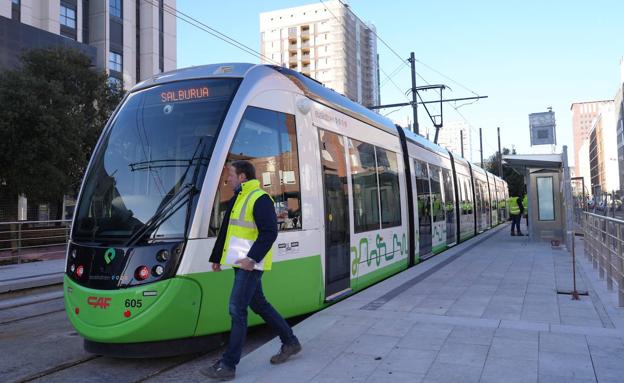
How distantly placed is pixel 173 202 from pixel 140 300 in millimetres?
918

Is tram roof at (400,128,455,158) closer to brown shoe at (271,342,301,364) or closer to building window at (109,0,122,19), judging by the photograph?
brown shoe at (271,342,301,364)

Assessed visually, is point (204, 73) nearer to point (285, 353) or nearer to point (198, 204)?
point (198, 204)

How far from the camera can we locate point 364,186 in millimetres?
7902

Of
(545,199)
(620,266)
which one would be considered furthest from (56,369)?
(545,199)

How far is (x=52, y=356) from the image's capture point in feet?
17.3

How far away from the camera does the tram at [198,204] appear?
453 cm

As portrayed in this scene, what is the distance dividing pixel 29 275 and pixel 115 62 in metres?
34.8

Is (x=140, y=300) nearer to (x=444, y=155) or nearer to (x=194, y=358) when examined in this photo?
(x=194, y=358)

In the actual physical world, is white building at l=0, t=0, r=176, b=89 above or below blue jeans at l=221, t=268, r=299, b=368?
above

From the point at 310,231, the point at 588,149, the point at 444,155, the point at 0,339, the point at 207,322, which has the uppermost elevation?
the point at 588,149

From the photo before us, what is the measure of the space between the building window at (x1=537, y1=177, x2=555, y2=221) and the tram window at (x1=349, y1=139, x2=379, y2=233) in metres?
10.5

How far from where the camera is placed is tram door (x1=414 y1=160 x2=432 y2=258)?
11.3 meters

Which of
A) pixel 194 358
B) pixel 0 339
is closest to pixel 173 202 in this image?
pixel 194 358

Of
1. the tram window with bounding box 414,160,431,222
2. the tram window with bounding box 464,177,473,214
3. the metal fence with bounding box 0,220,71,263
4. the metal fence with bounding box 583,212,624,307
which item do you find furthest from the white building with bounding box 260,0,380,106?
the metal fence with bounding box 583,212,624,307
